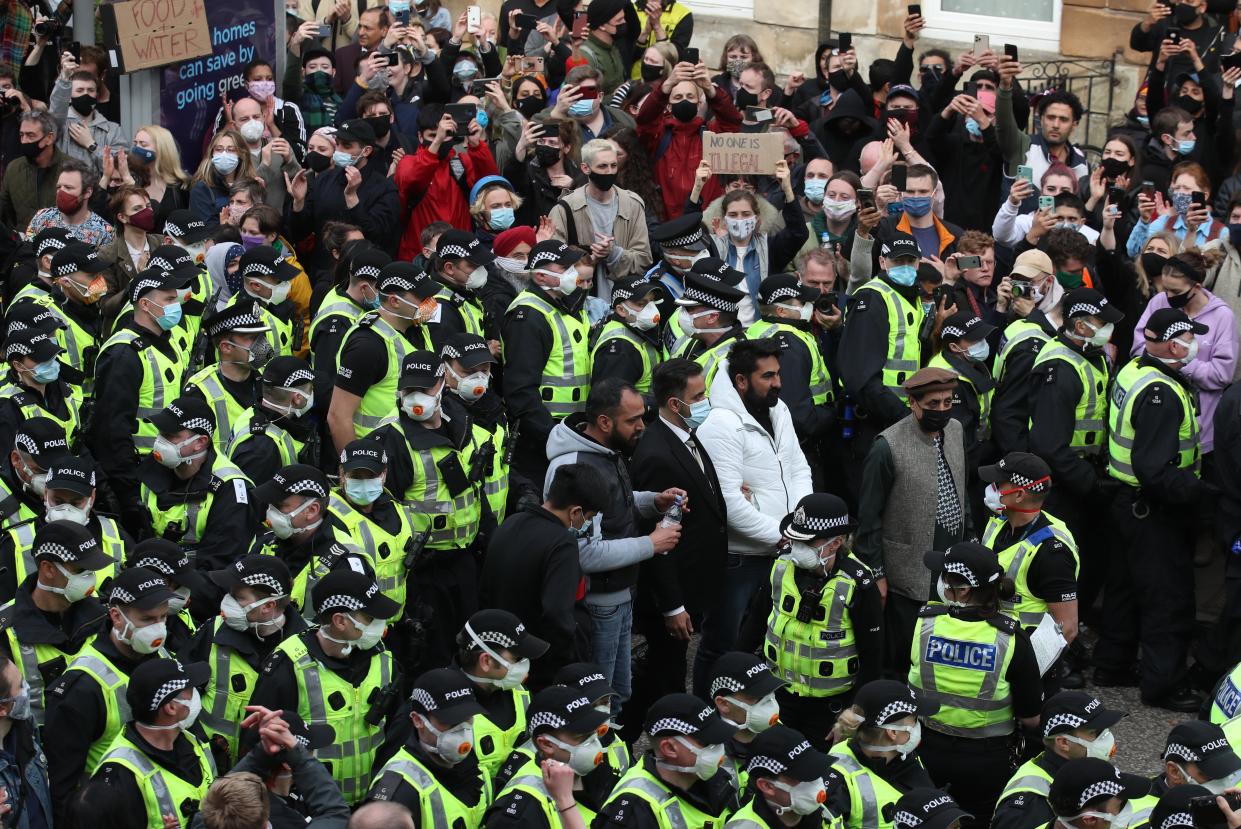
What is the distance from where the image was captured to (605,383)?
Result: 9.23m

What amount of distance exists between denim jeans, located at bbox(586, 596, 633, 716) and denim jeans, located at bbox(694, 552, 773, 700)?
2.17 ft

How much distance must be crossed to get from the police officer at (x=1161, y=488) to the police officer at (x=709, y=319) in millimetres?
2194

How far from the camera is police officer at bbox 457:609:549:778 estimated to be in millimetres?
7453

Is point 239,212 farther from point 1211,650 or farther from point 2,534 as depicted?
point 1211,650

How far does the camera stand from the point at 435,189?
1310cm

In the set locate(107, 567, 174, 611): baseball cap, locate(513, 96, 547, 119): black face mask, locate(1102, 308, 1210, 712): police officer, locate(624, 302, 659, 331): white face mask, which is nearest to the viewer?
locate(107, 567, 174, 611): baseball cap

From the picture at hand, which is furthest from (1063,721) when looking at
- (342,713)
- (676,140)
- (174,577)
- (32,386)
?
(676,140)

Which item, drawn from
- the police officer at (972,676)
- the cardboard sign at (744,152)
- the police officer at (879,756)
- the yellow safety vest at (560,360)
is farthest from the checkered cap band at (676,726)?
the cardboard sign at (744,152)

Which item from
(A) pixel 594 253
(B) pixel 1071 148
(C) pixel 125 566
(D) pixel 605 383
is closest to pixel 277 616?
(C) pixel 125 566

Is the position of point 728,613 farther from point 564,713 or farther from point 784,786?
point 784,786

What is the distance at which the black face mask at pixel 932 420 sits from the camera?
31.9 feet

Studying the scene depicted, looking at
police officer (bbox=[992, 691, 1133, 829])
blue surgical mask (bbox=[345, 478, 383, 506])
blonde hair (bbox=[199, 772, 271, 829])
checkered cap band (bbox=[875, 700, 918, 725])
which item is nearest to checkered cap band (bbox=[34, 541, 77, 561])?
blue surgical mask (bbox=[345, 478, 383, 506])

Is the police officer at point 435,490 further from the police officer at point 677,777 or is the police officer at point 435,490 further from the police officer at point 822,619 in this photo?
the police officer at point 677,777

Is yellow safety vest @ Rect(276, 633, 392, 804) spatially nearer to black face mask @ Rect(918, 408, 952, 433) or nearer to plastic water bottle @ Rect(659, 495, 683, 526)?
plastic water bottle @ Rect(659, 495, 683, 526)
